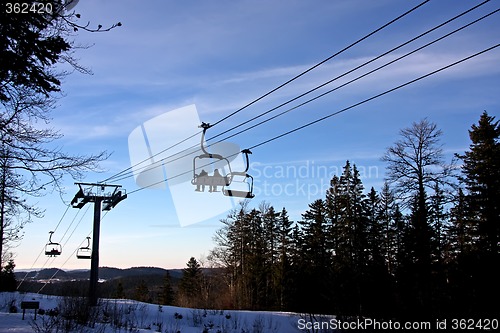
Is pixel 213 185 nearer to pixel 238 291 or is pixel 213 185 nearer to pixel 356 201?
pixel 356 201

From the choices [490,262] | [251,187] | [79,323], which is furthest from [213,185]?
[490,262]

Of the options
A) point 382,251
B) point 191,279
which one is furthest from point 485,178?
point 191,279

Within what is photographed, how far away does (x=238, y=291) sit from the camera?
1737 inches

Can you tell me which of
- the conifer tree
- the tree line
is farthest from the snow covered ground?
the conifer tree

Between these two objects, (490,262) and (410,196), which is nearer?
(490,262)

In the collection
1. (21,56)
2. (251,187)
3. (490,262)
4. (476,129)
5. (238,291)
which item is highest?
(476,129)

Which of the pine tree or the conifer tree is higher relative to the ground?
the pine tree

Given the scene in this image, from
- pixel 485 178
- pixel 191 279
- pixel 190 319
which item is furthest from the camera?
pixel 191 279

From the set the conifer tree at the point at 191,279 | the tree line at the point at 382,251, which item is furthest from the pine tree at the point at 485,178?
the conifer tree at the point at 191,279

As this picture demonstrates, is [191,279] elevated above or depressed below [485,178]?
below

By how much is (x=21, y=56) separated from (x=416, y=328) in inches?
572

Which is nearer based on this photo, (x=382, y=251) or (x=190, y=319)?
(x=190, y=319)

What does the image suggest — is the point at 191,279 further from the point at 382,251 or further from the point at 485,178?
the point at 485,178

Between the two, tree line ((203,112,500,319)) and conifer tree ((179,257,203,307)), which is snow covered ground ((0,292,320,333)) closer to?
tree line ((203,112,500,319))
